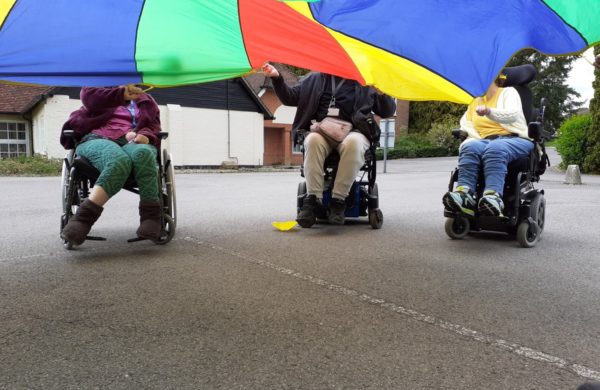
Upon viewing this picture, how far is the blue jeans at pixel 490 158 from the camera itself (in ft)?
15.4

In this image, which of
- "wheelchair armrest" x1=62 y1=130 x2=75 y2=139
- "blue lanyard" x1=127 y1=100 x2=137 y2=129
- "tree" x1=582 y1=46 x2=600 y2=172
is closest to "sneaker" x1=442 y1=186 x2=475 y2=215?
"blue lanyard" x1=127 y1=100 x2=137 y2=129

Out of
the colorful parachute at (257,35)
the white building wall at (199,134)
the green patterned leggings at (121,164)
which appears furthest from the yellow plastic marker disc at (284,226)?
the white building wall at (199,134)

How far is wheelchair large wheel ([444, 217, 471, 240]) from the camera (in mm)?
5293

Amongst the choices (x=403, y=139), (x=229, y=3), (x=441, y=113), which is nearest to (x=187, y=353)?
(x=229, y=3)

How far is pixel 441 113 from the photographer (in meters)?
45.8

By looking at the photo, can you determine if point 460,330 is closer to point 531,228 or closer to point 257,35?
point 257,35

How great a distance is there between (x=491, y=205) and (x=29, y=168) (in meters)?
18.6

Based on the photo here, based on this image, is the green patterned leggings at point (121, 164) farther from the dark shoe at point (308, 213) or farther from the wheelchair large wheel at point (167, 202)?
the dark shoe at point (308, 213)

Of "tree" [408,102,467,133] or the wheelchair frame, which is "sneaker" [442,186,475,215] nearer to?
the wheelchair frame

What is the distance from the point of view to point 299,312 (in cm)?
293

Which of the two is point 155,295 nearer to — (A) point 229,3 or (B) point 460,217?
(A) point 229,3

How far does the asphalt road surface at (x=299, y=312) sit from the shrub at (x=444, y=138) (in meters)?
37.4

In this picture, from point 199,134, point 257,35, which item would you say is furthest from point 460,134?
point 199,134

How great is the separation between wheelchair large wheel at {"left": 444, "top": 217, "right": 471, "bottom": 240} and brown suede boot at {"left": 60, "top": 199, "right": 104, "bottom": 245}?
3408 mm
